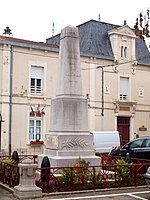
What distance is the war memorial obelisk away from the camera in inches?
→ 514

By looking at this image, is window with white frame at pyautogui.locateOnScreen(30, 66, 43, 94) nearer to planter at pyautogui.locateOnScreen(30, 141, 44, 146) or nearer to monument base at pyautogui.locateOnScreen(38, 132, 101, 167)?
planter at pyautogui.locateOnScreen(30, 141, 44, 146)

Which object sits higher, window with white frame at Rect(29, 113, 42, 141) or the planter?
window with white frame at Rect(29, 113, 42, 141)

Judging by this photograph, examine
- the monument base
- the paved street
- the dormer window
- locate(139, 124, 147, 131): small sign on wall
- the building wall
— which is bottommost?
the paved street

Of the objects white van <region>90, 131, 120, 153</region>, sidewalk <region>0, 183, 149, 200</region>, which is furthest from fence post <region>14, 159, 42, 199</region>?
white van <region>90, 131, 120, 153</region>

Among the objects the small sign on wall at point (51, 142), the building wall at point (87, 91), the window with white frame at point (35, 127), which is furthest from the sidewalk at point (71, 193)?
the window with white frame at point (35, 127)

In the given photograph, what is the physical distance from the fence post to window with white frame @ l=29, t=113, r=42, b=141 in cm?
1619

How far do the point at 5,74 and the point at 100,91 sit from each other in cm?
761

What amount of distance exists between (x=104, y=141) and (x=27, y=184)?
13.3 m

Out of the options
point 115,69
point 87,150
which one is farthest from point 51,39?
point 87,150

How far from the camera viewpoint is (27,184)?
33.1 feet

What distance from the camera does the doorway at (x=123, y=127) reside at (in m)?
30.2

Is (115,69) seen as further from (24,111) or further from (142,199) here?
(142,199)

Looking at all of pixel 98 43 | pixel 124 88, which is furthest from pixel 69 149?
pixel 98 43

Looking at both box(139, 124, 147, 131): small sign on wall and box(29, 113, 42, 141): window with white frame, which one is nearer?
box(29, 113, 42, 141): window with white frame
